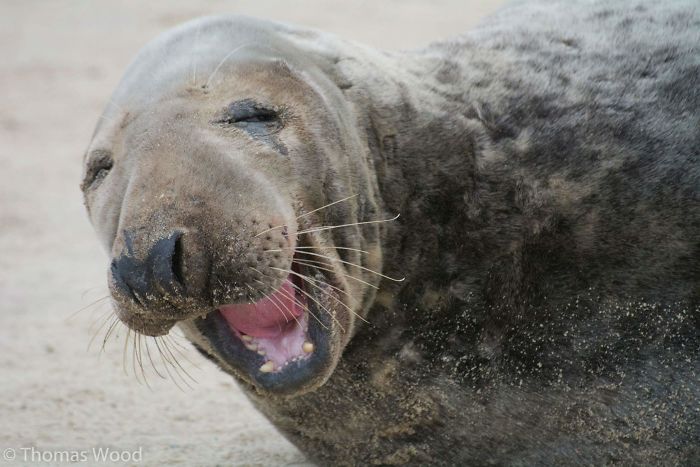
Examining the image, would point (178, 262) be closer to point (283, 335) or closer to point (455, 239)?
point (283, 335)

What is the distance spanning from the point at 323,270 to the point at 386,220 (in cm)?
33

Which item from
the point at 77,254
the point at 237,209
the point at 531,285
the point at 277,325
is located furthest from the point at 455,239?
the point at 77,254

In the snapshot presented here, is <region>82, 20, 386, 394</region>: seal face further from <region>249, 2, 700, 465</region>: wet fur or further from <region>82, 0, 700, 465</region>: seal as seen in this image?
<region>249, 2, 700, 465</region>: wet fur

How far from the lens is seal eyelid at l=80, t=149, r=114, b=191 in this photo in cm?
390

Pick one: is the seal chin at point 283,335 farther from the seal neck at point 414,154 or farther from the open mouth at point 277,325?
Answer: the seal neck at point 414,154

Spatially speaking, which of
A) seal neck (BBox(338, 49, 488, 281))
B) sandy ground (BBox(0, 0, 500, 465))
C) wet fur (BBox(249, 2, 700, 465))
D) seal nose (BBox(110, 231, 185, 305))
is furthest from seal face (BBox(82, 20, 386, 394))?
sandy ground (BBox(0, 0, 500, 465))

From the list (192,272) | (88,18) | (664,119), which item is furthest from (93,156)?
(88,18)

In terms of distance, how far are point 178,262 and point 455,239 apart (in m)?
1.17

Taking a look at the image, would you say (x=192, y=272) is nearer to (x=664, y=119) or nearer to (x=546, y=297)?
(x=546, y=297)

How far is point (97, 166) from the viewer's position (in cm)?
395

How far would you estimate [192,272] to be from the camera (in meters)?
3.27

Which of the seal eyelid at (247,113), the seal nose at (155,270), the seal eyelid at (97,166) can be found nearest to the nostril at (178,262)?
the seal nose at (155,270)

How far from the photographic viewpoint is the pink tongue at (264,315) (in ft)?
12.0

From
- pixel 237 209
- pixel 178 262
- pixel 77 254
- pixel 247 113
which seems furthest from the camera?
pixel 77 254
